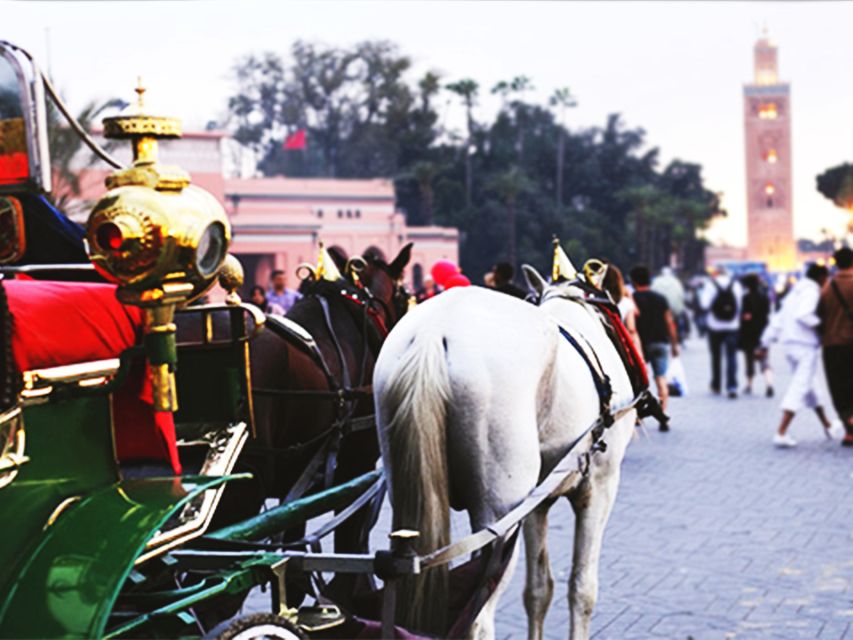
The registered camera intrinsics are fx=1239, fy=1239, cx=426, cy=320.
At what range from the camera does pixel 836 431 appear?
11977 mm

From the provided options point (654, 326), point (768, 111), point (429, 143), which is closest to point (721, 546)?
point (654, 326)

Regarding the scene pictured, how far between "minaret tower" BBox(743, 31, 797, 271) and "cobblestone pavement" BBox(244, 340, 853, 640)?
Answer: 122322 millimetres

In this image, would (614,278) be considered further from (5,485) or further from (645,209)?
(645,209)

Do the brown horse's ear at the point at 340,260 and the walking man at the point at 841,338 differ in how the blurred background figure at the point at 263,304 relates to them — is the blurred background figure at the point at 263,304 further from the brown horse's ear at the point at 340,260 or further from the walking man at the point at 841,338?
the walking man at the point at 841,338

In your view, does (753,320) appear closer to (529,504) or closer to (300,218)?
(529,504)

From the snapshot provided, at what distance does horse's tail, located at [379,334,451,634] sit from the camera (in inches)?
145

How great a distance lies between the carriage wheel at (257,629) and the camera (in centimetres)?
289

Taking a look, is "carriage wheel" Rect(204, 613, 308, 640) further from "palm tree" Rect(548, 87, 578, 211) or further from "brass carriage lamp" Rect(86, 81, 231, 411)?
"palm tree" Rect(548, 87, 578, 211)

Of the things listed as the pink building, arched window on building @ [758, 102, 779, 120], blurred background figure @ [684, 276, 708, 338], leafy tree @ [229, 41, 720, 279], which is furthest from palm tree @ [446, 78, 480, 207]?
arched window on building @ [758, 102, 779, 120]


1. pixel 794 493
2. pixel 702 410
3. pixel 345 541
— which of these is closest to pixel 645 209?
pixel 702 410

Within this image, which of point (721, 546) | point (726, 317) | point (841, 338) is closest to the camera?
point (721, 546)

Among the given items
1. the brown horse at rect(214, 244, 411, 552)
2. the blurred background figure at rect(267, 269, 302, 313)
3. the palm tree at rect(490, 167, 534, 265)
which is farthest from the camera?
the palm tree at rect(490, 167, 534, 265)

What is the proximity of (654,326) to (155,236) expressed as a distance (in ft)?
32.8

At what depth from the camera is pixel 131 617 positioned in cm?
311
